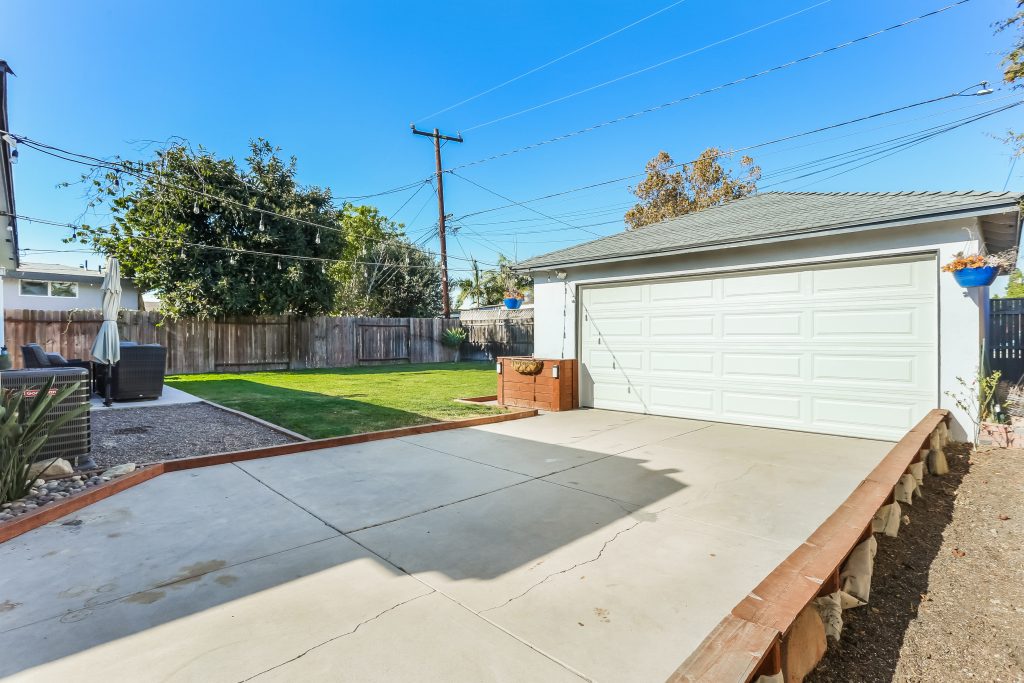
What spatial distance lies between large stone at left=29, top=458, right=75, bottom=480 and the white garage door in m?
6.42

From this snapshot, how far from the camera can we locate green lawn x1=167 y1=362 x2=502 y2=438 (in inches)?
259

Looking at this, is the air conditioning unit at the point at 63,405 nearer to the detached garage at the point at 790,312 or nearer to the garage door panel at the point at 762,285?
the detached garage at the point at 790,312

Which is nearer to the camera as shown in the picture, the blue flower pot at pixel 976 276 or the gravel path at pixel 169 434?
the blue flower pot at pixel 976 276

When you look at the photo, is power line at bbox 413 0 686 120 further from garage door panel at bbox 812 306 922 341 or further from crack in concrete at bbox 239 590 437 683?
crack in concrete at bbox 239 590 437 683

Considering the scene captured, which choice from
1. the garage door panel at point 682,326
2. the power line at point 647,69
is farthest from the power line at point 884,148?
the garage door panel at point 682,326

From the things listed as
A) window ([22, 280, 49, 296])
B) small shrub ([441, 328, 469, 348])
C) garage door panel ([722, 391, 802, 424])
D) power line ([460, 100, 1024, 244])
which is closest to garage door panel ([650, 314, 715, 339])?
garage door panel ([722, 391, 802, 424])

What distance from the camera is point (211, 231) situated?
13578 mm

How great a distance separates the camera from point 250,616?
6.86 ft

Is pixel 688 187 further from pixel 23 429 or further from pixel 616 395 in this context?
pixel 23 429

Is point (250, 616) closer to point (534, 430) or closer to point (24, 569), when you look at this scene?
point (24, 569)

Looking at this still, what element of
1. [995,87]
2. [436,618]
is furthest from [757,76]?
[436,618]

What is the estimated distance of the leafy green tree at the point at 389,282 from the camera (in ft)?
76.4

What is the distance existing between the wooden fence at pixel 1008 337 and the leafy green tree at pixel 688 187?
469 inches

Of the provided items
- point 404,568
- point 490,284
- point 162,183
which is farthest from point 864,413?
point 490,284
